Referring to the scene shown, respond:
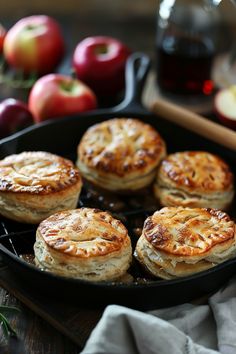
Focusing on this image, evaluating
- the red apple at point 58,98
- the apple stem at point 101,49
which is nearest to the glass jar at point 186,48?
the apple stem at point 101,49

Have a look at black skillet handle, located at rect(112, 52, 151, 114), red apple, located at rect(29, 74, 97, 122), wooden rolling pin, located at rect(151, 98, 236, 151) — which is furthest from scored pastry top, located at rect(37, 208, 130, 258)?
red apple, located at rect(29, 74, 97, 122)

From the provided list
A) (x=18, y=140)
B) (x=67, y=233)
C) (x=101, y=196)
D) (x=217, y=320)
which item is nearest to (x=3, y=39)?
(x=18, y=140)

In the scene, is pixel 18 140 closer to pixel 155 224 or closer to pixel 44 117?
pixel 44 117

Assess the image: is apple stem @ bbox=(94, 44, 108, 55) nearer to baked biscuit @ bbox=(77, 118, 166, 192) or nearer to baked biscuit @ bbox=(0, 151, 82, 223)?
baked biscuit @ bbox=(77, 118, 166, 192)

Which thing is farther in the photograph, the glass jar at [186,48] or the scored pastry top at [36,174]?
the glass jar at [186,48]

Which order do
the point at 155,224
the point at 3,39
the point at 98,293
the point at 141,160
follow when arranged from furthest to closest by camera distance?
the point at 3,39 → the point at 141,160 → the point at 155,224 → the point at 98,293

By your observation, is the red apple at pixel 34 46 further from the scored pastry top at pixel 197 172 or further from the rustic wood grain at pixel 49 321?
the rustic wood grain at pixel 49 321

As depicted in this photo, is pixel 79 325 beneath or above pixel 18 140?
beneath
